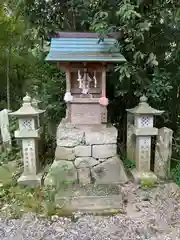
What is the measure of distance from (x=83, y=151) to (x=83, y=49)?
4.33 ft

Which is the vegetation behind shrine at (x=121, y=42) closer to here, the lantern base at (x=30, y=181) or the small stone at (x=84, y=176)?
the small stone at (x=84, y=176)

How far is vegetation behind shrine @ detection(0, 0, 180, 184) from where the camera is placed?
2.77 m

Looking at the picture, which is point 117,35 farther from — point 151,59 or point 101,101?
point 101,101

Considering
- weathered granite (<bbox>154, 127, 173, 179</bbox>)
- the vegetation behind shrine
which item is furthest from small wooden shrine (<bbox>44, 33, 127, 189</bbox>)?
weathered granite (<bbox>154, 127, 173, 179</bbox>)

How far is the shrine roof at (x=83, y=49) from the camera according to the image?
2.65 meters

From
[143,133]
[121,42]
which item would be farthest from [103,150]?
[121,42]

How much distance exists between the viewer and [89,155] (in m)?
2.93

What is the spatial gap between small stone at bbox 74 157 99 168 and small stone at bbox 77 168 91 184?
2.0 inches

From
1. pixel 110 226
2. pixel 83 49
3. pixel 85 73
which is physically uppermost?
pixel 83 49

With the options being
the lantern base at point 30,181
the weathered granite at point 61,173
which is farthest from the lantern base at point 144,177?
the lantern base at point 30,181

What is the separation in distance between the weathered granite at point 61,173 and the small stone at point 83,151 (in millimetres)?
167

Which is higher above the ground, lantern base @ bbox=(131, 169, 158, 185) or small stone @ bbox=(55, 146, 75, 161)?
small stone @ bbox=(55, 146, 75, 161)

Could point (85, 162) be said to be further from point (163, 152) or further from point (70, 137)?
point (163, 152)

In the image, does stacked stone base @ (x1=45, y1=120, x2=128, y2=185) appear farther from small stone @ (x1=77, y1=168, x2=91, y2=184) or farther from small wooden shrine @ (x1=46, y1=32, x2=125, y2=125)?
small wooden shrine @ (x1=46, y1=32, x2=125, y2=125)
